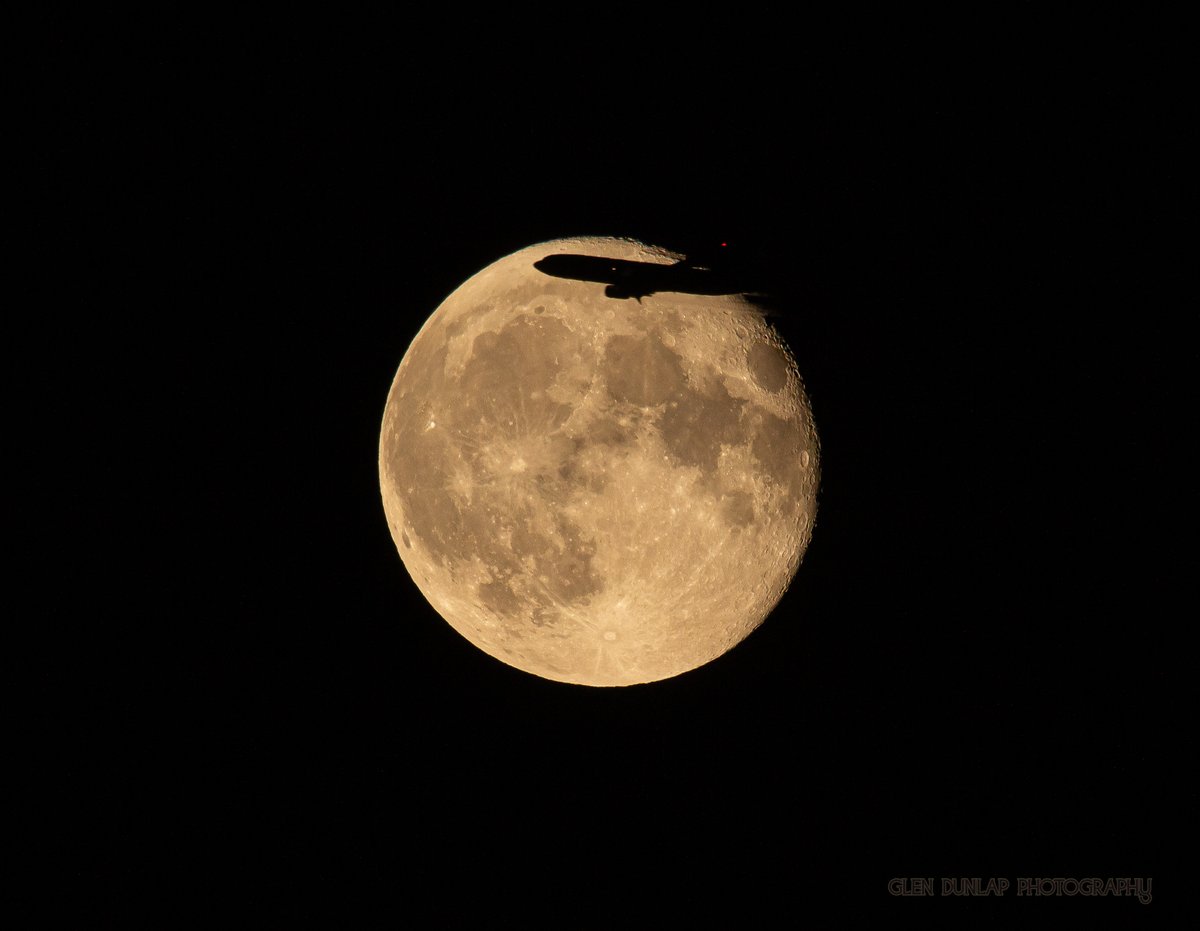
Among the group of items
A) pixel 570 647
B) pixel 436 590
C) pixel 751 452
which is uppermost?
pixel 751 452

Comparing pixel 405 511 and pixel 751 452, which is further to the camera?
pixel 405 511

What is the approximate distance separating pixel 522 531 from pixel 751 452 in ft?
3.90

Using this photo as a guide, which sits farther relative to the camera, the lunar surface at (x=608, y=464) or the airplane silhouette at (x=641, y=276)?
the airplane silhouette at (x=641, y=276)

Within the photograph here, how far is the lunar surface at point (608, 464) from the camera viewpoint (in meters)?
3.46

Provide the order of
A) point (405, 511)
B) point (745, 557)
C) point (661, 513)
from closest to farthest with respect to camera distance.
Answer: point (661, 513)
point (745, 557)
point (405, 511)

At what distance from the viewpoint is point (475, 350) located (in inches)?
146

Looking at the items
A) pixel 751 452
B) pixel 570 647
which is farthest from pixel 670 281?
pixel 570 647

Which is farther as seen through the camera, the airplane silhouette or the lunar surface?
the airplane silhouette

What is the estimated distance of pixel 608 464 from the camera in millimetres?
3434

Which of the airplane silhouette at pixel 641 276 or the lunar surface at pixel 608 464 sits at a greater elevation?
the airplane silhouette at pixel 641 276

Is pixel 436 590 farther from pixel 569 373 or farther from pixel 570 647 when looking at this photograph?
pixel 569 373

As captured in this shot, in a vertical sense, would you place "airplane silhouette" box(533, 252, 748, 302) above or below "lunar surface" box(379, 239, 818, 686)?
above

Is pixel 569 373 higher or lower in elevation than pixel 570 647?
higher

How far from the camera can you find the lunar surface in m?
3.46
